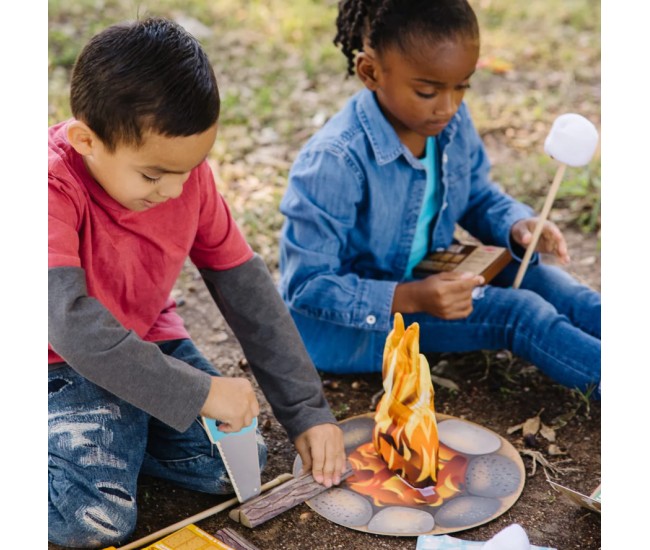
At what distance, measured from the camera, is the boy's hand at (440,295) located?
228 centimetres

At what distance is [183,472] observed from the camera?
6.64 ft

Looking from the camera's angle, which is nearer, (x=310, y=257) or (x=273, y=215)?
(x=310, y=257)

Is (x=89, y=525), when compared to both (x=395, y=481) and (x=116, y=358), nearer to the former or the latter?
(x=116, y=358)

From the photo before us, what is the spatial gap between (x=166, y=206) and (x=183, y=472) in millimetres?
601

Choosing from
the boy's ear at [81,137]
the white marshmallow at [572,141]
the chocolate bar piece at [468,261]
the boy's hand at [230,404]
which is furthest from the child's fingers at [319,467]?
the white marshmallow at [572,141]

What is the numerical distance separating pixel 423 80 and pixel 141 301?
90cm

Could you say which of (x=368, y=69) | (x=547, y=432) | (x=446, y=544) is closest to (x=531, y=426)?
(x=547, y=432)

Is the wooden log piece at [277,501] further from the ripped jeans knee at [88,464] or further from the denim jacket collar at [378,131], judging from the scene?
the denim jacket collar at [378,131]

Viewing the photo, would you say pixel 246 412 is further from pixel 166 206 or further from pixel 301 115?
pixel 301 115

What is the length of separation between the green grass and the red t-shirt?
1.05 meters

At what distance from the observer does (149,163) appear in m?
1.70

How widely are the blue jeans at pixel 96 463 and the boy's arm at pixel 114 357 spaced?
0.18 meters

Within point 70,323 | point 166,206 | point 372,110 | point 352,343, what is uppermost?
point 372,110

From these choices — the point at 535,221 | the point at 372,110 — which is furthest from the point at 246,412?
the point at 535,221
